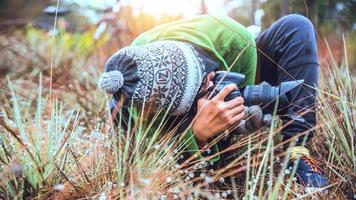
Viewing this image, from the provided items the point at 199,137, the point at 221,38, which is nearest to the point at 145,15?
the point at 221,38

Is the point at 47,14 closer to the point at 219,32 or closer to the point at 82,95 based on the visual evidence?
the point at 82,95

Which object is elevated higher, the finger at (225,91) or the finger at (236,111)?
the finger at (225,91)

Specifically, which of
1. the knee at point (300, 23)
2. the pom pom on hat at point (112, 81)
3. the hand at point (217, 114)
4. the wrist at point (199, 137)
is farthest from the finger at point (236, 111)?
the knee at point (300, 23)

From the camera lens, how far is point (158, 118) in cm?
158

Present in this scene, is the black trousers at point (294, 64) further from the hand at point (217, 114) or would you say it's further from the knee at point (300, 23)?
the hand at point (217, 114)

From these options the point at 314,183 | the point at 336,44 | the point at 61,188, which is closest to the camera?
the point at 61,188

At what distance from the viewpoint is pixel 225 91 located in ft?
4.73

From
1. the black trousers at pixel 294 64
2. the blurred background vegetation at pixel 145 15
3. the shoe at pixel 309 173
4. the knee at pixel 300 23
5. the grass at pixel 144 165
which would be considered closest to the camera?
the grass at pixel 144 165

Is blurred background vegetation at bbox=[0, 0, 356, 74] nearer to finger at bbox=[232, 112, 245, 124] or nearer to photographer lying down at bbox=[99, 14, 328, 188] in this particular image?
photographer lying down at bbox=[99, 14, 328, 188]

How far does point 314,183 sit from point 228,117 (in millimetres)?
288

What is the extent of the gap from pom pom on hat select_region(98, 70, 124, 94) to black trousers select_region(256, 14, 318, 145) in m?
0.44

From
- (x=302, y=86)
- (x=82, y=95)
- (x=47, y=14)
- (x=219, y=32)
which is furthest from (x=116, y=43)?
(x=302, y=86)

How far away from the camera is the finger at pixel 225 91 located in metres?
1.44

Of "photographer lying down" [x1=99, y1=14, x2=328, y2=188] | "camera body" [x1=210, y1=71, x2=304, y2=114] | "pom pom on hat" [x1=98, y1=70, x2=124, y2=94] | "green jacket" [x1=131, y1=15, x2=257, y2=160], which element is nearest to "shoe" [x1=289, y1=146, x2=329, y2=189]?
"photographer lying down" [x1=99, y1=14, x2=328, y2=188]
